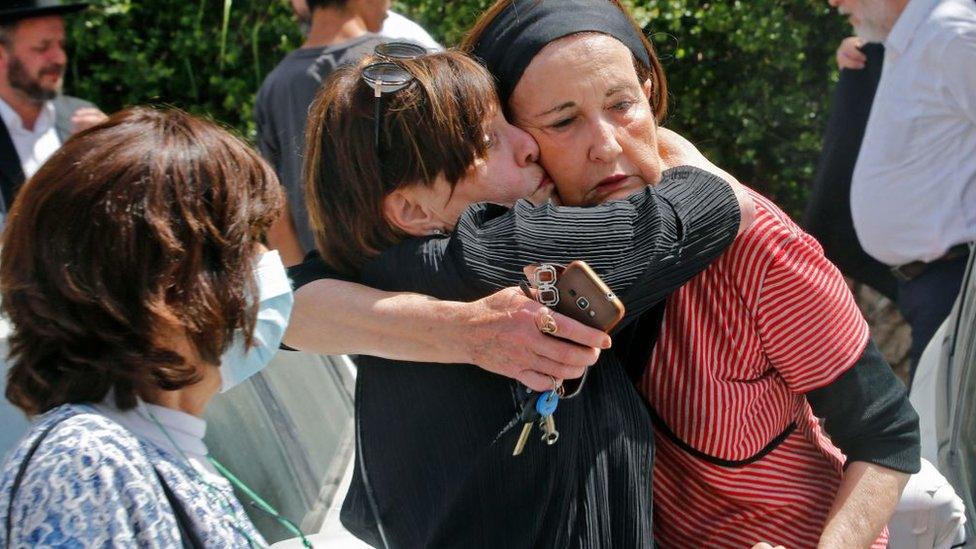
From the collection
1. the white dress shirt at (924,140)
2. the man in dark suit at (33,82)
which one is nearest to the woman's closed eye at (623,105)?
the white dress shirt at (924,140)

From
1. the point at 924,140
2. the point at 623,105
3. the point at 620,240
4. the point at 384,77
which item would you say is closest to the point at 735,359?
the point at 620,240

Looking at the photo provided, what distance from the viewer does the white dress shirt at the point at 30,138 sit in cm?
435

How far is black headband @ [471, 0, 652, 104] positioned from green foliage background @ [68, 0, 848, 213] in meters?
3.57

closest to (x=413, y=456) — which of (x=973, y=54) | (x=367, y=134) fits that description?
(x=367, y=134)

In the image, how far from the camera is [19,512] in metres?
1.36

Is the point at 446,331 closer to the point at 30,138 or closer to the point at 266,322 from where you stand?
the point at 266,322

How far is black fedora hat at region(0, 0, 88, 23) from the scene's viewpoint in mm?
4500

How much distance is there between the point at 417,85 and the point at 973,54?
2.59 meters

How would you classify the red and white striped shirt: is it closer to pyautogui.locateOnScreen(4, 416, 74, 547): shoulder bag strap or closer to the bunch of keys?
the bunch of keys

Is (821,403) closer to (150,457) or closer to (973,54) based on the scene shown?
(150,457)

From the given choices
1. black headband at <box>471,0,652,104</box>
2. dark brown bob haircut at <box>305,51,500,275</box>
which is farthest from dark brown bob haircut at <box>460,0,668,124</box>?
dark brown bob haircut at <box>305,51,500,275</box>

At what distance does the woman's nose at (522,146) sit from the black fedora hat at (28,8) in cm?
326

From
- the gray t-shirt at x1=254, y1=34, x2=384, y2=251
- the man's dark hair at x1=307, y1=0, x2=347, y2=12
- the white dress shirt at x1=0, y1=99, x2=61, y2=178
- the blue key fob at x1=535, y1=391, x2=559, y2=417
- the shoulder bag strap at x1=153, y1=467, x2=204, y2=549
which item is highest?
the blue key fob at x1=535, y1=391, x2=559, y2=417

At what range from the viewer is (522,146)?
1.84m
